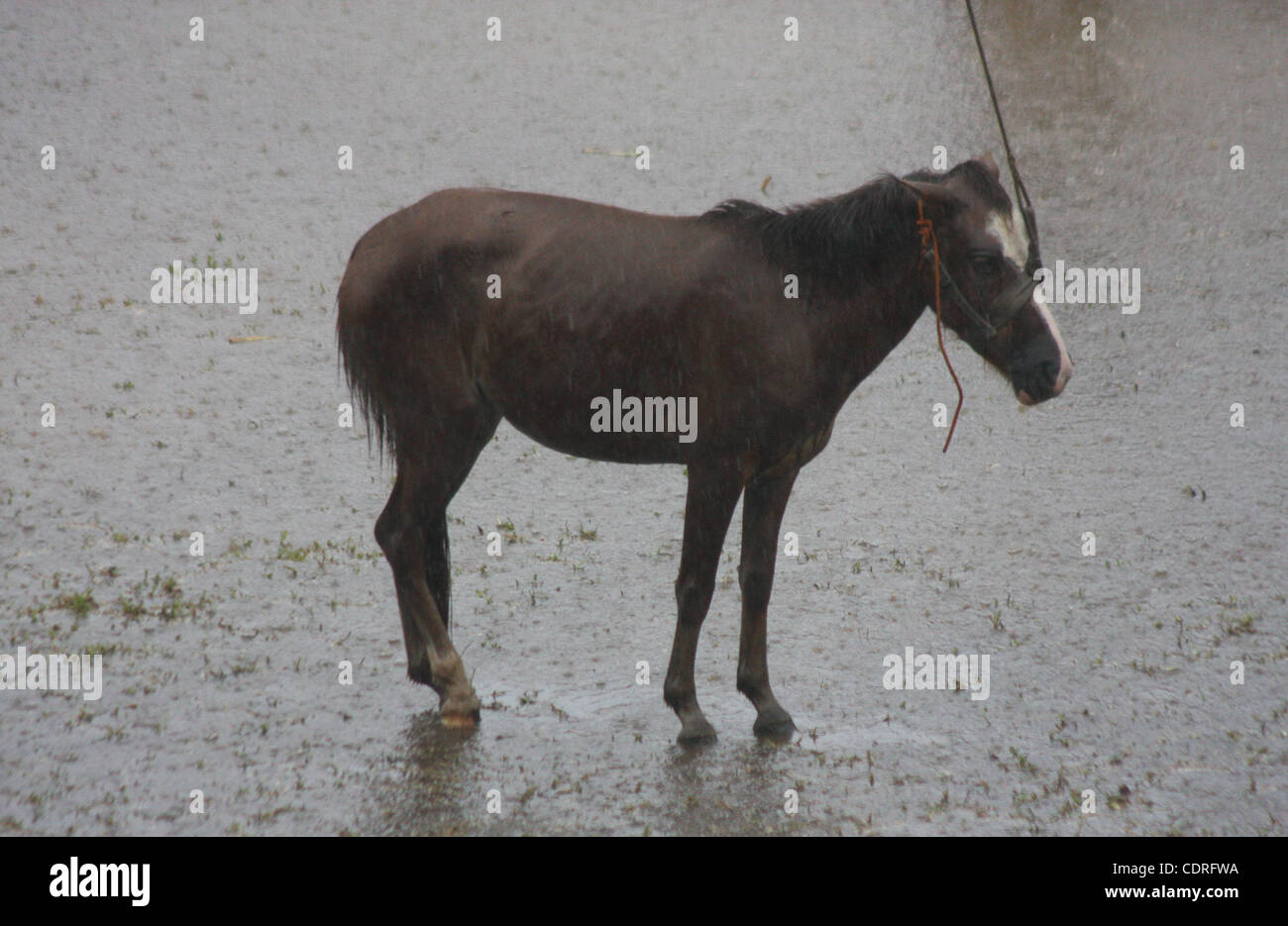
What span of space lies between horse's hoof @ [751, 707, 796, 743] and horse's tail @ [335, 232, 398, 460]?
2.08m

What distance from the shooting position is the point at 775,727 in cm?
596

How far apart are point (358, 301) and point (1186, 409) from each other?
6.75 m

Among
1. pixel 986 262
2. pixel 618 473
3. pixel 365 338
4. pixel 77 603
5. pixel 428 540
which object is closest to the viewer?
pixel 986 262

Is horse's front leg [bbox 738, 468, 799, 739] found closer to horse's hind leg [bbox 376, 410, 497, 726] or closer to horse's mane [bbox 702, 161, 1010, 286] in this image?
horse's mane [bbox 702, 161, 1010, 286]

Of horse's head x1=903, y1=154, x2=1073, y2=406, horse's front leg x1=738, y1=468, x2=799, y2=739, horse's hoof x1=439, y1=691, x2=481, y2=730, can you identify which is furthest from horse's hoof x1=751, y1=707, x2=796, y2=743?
horse's head x1=903, y1=154, x2=1073, y2=406

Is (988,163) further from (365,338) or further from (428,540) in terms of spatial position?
(428,540)

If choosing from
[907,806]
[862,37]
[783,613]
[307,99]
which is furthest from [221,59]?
[907,806]

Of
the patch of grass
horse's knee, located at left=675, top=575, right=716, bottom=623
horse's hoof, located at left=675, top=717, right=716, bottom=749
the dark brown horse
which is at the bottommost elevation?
horse's hoof, located at left=675, top=717, right=716, bottom=749

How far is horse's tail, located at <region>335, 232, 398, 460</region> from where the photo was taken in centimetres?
604

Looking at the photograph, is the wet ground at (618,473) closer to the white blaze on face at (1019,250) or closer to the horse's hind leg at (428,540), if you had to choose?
the horse's hind leg at (428,540)

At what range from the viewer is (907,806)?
532 centimetres

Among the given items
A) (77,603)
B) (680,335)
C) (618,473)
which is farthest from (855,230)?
(77,603)

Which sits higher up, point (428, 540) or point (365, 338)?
point (365, 338)

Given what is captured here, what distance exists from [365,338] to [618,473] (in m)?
3.74
